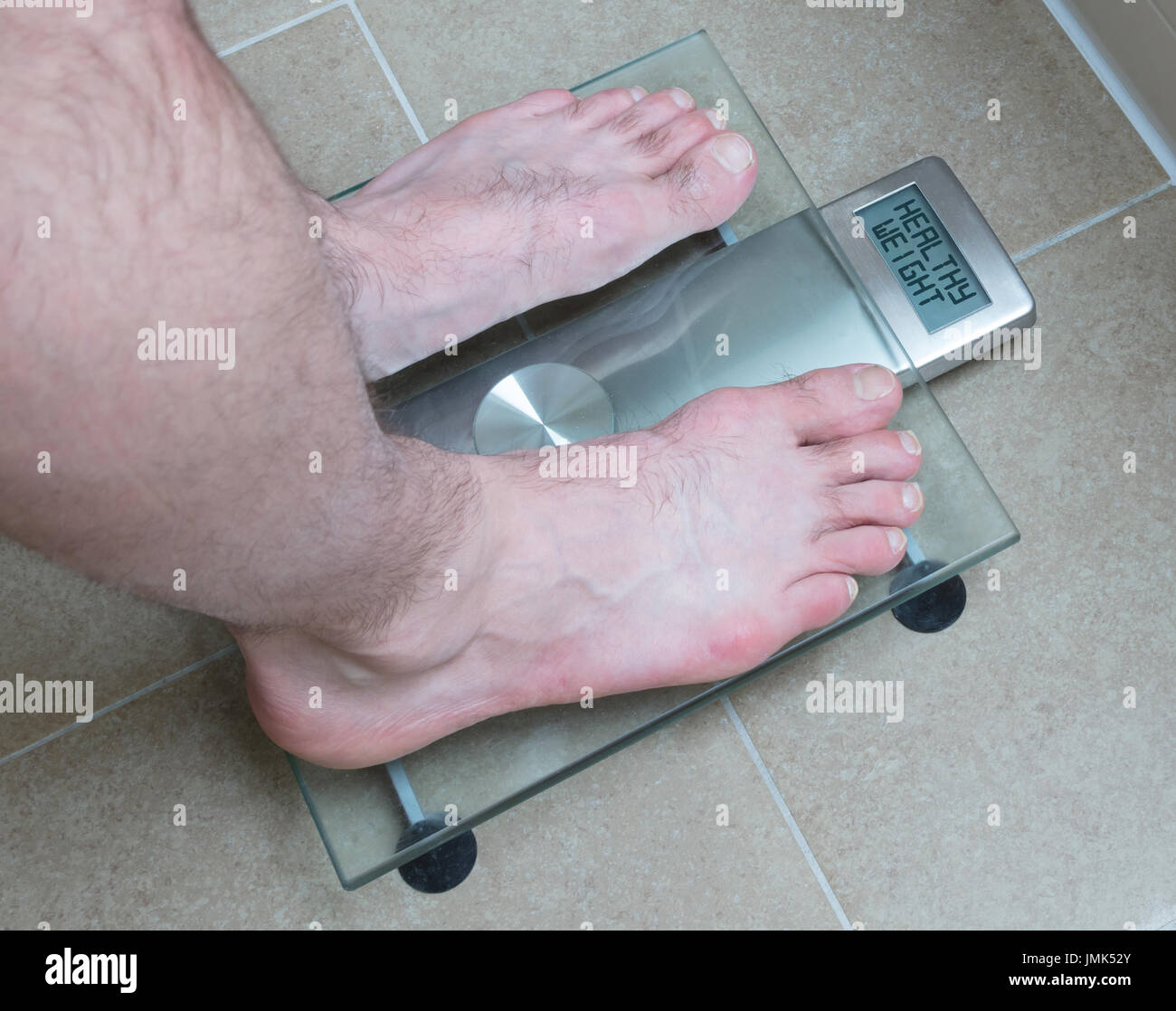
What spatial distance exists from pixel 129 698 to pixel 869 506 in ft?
2.03

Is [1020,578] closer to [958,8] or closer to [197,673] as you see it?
[958,8]

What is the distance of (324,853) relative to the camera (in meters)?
0.83

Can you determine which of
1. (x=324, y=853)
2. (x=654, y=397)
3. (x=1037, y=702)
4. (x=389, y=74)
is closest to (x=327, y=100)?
(x=389, y=74)

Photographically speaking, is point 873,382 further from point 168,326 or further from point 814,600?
point 168,326

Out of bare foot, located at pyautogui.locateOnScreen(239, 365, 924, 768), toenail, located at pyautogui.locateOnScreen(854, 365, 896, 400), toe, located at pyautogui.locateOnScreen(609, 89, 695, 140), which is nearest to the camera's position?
bare foot, located at pyautogui.locateOnScreen(239, 365, 924, 768)

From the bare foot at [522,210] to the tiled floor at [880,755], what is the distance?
170mm

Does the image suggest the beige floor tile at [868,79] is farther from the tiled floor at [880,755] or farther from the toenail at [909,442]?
the toenail at [909,442]

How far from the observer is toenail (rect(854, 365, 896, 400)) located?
2.54ft

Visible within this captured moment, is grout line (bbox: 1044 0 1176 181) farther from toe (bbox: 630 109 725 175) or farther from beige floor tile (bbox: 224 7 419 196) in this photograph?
beige floor tile (bbox: 224 7 419 196)

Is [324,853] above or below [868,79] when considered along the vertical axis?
below

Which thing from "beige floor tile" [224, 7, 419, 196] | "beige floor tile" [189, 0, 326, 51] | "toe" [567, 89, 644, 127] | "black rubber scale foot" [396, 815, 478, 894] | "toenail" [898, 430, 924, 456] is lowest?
"black rubber scale foot" [396, 815, 478, 894]

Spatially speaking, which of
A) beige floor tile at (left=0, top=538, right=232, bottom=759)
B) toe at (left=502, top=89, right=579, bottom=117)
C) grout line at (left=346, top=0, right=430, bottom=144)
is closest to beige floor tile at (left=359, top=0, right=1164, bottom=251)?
grout line at (left=346, top=0, right=430, bottom=144)

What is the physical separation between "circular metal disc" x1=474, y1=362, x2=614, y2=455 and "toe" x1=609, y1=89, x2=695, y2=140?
8.5 inches

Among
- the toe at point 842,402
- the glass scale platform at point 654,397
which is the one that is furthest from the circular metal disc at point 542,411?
the toe at point 842,402
